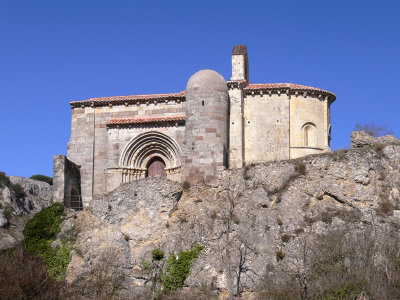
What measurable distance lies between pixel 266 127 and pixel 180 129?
15.2 ft

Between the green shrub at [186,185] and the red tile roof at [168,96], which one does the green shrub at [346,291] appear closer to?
the green shrub at [186,185]

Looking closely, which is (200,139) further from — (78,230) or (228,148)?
(78,230)

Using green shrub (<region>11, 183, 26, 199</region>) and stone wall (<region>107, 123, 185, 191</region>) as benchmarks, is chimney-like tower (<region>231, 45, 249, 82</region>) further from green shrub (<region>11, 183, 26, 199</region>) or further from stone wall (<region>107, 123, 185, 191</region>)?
green shrub (<region>11, 183, 26, 199</region>)

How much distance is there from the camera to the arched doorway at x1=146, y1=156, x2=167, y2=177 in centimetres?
3406

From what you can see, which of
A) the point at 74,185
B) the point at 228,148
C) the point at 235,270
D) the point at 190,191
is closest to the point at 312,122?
the point at 228,148

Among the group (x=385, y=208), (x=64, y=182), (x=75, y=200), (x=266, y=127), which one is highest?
(x=266, y=127)

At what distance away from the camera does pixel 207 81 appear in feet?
106

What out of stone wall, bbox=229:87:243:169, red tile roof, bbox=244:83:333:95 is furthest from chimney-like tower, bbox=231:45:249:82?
stone wall, bbox=229:87:243:169

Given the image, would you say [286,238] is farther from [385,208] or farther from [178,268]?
[178,268]

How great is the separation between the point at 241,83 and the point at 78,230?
1138 centimetres

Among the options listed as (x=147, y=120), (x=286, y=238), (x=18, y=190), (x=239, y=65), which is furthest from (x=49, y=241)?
(x=18, y=190)

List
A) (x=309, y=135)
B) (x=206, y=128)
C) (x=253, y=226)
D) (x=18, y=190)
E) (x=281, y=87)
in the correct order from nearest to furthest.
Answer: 1. (x=253, y=226)
2. (x=206, y=128)
3. (x=281, y=87)
4. (x=309, y=135)
5. (x=18, y=190)

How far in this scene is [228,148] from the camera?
33062mm

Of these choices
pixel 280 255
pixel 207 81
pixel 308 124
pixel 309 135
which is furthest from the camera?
pixel 309 135
